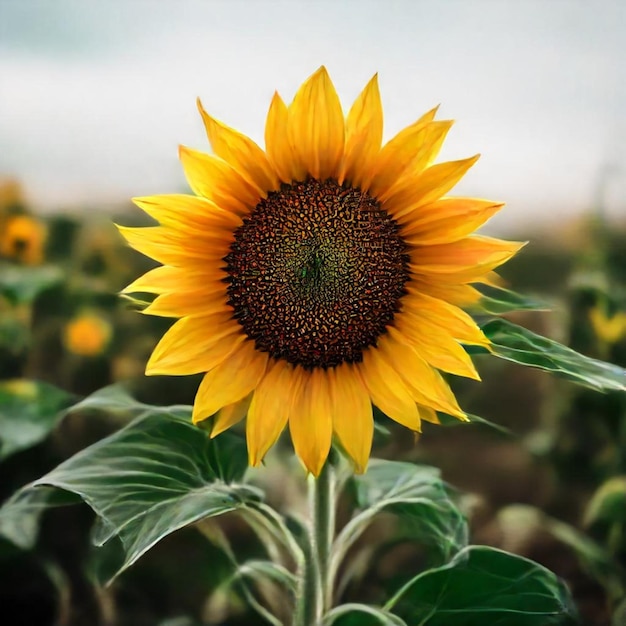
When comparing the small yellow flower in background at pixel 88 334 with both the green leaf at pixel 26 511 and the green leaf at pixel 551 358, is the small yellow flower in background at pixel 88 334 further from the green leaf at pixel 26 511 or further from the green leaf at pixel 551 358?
the green leaf at pixel 551 358

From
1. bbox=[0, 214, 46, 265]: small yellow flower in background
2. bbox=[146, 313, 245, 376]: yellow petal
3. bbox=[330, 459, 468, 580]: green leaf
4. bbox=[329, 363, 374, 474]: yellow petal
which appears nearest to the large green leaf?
bbox=[330, 459, 468, 580]: green leaf

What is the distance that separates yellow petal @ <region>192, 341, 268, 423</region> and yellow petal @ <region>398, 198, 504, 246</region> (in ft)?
0.55

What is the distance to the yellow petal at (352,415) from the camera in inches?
25.4

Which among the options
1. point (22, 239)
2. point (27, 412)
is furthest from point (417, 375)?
point (22, 239)

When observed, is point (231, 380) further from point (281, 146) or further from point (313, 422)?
point (281, 146)

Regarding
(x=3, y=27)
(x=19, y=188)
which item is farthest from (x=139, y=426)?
(x=3, y=27)

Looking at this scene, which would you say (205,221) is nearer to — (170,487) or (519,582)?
(170,487)

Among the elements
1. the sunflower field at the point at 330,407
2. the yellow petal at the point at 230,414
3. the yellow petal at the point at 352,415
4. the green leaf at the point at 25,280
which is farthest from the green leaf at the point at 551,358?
the green leaf at the point at 25,280

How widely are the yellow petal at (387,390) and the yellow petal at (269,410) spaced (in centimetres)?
7

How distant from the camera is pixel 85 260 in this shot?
1.08m

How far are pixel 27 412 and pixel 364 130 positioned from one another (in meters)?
0.57

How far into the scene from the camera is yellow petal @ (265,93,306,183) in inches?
23.8

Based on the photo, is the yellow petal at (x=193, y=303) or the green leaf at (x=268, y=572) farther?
the green leaf at (x=268, y=572)

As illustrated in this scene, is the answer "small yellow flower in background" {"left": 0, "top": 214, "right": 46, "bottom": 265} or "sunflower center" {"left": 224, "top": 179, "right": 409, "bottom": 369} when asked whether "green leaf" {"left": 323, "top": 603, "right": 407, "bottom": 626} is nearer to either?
"sunflower center" {"left": 224, "top": 179, "right": 409, "bottom": 369}
